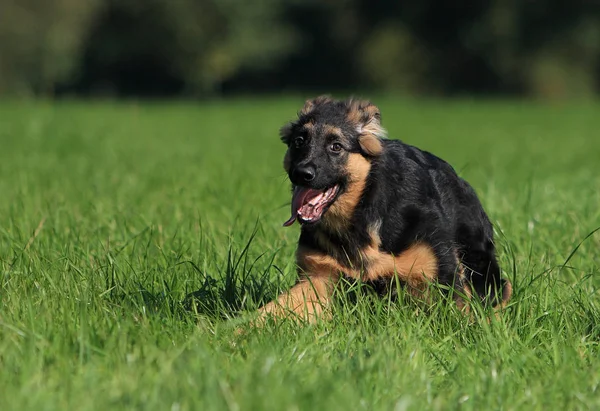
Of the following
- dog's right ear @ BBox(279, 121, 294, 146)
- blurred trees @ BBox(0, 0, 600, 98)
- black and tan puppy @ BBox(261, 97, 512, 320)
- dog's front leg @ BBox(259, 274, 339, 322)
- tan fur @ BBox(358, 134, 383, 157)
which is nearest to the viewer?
dog's front leg @ BBox(259, 274, 339, 322)

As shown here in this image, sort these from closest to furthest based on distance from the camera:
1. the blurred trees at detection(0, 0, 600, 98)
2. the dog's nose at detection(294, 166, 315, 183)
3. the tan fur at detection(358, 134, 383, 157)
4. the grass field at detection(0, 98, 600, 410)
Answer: the grass field at detection(0, 98, 600, 410), the dog's nose at detection(294, 166, 315, 183), the tan fur at detection(358, 134, 383, 157), the blurred trees at detection(0, 0, 600, 98)

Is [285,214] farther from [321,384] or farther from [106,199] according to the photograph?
[321,384]

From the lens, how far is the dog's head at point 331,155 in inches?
170

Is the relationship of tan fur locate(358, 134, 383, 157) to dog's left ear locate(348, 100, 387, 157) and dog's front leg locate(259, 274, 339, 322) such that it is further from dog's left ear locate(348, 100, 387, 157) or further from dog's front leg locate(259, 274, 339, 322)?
dog's front leg locate(259, 274, 339, 322)

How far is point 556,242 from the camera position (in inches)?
225

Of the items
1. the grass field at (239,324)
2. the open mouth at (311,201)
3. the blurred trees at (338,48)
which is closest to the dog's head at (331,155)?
the open mouth at (311,201)

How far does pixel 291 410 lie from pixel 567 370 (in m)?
1.23

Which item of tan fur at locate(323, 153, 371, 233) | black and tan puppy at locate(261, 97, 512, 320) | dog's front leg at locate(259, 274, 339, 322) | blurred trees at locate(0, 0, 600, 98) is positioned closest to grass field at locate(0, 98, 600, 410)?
dog's front leg at locate(259, 274, 339, 322)

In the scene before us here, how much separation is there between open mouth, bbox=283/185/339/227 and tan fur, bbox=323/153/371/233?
7 cm

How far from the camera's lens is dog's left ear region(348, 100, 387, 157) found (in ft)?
14.8

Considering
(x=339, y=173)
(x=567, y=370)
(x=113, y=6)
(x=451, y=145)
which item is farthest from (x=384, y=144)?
(x=113, y=6)

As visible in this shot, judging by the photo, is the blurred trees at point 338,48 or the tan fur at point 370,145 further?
the blurred trees at point 338,48

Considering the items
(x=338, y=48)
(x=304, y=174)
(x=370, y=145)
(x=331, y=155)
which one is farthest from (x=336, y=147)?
(x=338, y=48)

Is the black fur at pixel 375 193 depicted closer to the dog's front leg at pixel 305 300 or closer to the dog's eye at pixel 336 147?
the dog's eye at pixel 336 147
